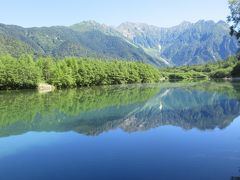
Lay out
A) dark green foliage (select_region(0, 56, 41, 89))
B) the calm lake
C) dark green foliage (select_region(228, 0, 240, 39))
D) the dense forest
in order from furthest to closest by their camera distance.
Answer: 1. the dense forest
2. dark green foliage (select_region(0, 56, 41, 89))
3. dark green foliage (select_region(228, 0, 240, 39))
4. the calm lake

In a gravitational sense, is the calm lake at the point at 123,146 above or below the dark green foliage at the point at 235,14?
below

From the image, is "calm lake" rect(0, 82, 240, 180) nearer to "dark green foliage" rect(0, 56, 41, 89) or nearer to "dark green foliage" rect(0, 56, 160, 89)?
"dark green foliage" rect(0, 56, 41, 89)

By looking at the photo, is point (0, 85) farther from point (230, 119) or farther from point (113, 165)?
point (113, 165)

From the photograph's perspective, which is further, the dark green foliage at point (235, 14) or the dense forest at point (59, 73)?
the dense forest at point (59, 73)

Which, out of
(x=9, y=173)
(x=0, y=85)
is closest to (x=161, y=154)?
(x=9, y=173)

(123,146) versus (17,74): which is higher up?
(17,74)

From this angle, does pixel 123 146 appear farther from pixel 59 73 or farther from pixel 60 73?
pixel 60 73

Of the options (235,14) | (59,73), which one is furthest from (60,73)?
(235,14)

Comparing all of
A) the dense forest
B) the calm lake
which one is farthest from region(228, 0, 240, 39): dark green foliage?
the dense forest

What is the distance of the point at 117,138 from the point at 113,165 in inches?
374

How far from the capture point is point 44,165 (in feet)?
70.1

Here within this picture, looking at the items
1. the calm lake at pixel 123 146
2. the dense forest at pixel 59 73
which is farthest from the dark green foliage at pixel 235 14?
the dense forest at pixel 59 73

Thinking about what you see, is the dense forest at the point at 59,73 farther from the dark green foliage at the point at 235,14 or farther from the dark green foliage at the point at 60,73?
the dark green foliage at the point at 235,14

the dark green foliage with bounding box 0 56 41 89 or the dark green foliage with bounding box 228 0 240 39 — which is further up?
the dark green foliage with bounding box 228 0 240 39
